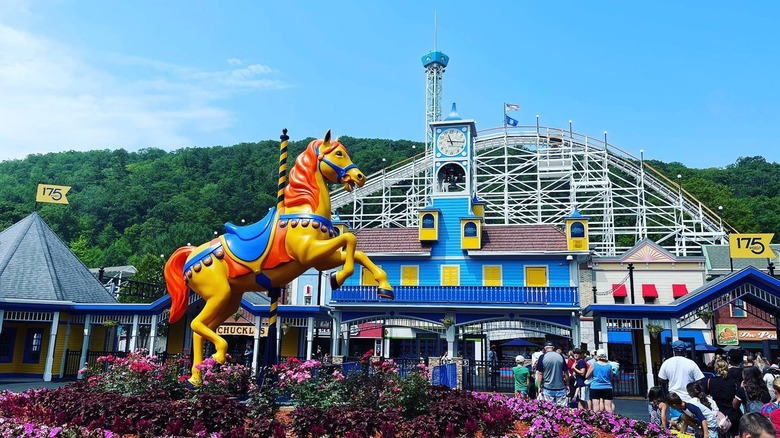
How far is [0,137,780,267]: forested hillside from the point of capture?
5409 centimetres

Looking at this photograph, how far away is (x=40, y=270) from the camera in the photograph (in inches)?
833

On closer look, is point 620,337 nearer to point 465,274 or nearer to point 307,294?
point 465,274

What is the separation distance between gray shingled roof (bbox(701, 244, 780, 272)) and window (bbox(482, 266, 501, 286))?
14067 millimetres

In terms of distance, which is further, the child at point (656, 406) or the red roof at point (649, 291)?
the red roof at point (649, 291)

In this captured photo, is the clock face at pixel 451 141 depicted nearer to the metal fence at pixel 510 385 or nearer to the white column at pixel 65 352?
the metal fence at pixel 510 385

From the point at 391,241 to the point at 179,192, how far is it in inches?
1989

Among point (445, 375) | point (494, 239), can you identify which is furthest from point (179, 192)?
point (445, 375)

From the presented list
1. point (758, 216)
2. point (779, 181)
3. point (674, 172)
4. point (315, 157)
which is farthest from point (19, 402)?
point (779, 181)

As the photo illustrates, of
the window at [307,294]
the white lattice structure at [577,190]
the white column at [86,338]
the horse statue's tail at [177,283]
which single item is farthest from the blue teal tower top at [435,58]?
the horse statue's tail at [177,283]

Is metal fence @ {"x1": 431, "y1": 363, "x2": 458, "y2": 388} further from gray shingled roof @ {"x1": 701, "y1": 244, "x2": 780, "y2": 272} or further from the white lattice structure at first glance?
gray shingled roof @ {"x1": 701, "y1": 244, "x2": 780, "y2": 272}

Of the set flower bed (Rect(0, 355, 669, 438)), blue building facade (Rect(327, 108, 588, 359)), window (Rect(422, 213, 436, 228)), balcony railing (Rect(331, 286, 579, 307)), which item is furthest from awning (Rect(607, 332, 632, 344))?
flower bed (Rect(0, 355, 669, 438))

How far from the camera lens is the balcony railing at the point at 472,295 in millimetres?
21750

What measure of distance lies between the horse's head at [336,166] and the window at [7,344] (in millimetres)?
16408

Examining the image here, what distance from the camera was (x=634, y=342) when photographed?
23.1 meters
